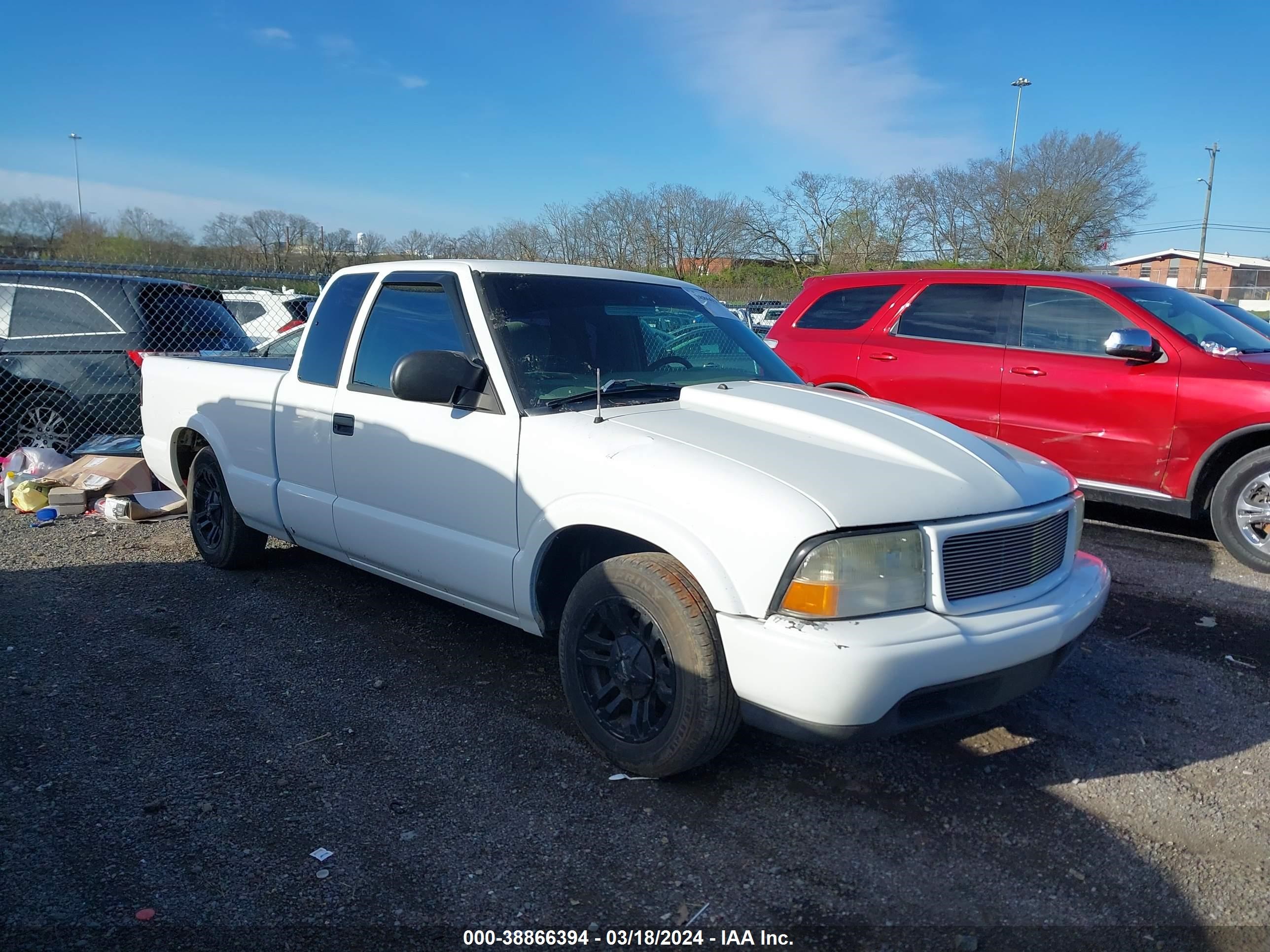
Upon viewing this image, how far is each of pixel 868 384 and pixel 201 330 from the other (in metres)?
6.04

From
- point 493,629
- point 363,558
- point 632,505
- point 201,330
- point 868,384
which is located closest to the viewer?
point 632,505

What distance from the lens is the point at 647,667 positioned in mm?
3098

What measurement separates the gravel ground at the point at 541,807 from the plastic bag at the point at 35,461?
3408 mm

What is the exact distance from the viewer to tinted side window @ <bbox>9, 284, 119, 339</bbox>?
8.05m

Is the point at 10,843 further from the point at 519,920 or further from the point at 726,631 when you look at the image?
the point at 726,631

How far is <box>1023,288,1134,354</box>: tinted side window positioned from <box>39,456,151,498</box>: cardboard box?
6739 millimetres

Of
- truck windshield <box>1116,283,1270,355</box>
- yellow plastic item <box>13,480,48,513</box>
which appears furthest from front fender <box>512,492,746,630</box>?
yellow plastic item <box>13,480,48,513</box>

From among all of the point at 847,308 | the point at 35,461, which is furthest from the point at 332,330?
the point at 847,308

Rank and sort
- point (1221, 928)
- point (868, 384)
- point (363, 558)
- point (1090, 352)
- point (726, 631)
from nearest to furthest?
point (1221, 928) < point (726, 631) < point (363, 558) < point (1090, 352) < point (868, 384)

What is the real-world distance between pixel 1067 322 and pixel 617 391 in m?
4.35

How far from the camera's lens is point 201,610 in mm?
4965

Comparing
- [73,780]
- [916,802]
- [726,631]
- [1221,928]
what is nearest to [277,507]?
[73,780]

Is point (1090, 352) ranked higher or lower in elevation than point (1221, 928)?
higher

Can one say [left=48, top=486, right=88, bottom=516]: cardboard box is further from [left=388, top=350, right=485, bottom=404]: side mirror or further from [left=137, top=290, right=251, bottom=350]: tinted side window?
[left=388, top=350, right=485, bottom=404]: side mirror
